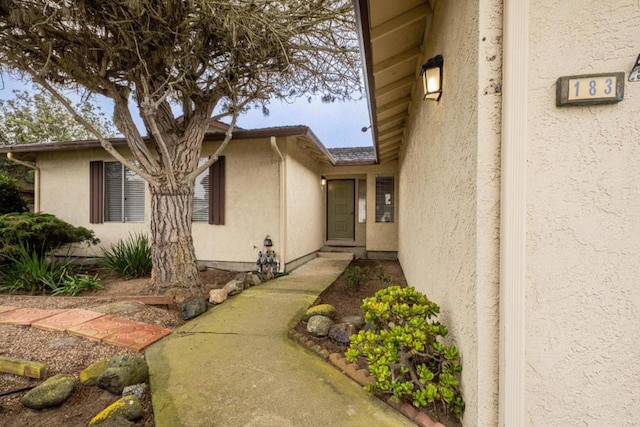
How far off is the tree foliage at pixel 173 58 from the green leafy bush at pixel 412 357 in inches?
140

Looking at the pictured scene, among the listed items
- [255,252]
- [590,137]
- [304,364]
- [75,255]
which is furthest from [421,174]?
[75,255]

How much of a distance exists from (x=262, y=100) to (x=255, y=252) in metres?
3.25

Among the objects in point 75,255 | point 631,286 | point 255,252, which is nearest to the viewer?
point 631,286

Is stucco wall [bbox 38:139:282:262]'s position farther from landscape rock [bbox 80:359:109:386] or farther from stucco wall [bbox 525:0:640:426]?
stucco wall [bbox 525:0:640:426]

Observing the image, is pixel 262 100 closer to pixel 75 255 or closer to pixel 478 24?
pixel 478 24

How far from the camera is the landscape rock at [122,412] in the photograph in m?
1.75

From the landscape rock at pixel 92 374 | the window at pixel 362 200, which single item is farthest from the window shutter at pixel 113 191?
the window at pixel 362 200

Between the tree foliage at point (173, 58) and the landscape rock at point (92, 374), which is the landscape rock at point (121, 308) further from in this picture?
the landscape rock at point (92, 374)

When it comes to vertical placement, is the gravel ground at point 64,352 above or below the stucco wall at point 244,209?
below

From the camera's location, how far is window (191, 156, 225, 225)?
6.45m

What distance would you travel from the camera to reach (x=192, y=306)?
3752mm

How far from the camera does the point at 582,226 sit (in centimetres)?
139

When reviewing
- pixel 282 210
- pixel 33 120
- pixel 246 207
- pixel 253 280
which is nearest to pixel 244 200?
pixel 246 207

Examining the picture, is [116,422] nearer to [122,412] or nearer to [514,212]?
[122,412]
